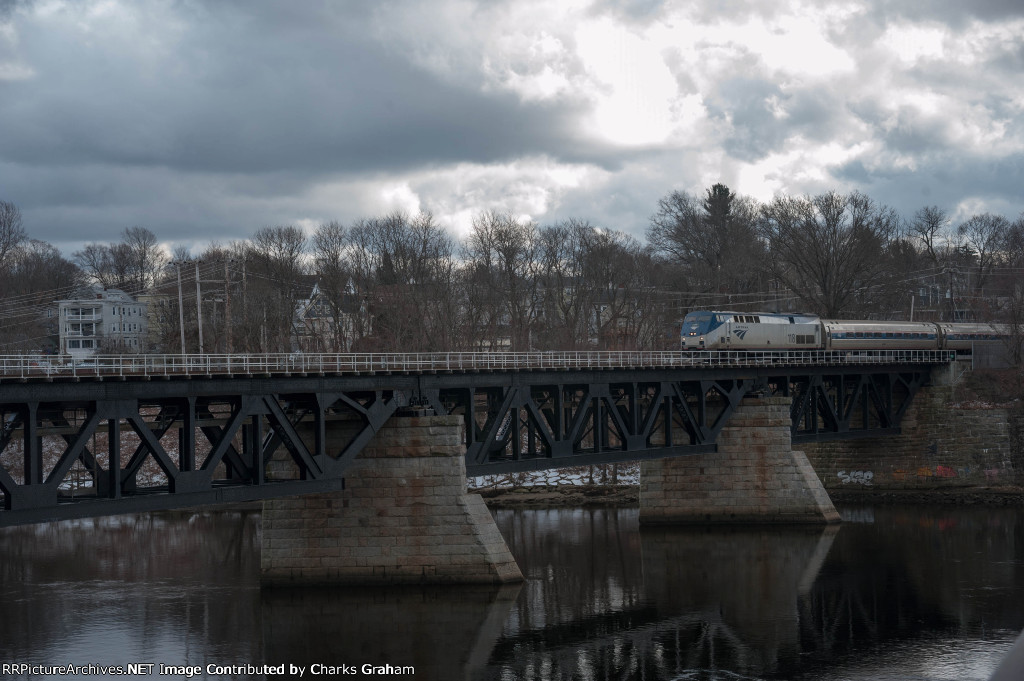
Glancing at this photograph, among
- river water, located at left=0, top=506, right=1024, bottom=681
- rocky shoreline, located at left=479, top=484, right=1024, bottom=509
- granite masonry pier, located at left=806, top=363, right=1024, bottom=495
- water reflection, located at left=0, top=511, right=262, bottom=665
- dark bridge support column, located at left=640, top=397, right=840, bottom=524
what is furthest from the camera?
granite masonry pier, located at left=806, top=363, right=1024, bottom=495

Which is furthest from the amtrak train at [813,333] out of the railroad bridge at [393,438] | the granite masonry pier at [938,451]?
the granite masonry pier at [938,451]

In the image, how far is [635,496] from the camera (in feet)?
226

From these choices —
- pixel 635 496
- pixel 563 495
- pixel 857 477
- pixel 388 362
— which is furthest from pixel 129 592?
pixel 857 477

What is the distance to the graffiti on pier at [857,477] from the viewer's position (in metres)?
70.2

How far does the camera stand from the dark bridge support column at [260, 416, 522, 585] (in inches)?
1639

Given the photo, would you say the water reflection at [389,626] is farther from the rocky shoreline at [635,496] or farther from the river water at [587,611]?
the rocky shoreline at [635,496]

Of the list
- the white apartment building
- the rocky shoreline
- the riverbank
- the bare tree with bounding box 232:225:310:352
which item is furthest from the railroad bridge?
the white apartment building

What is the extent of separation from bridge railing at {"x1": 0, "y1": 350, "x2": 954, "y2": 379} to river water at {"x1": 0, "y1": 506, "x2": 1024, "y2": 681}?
8.43 meters

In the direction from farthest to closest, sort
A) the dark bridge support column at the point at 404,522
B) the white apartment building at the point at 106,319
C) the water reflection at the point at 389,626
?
the white apartment building at the point at 106,319 < the dark bridge support column at the point at 404,522 < the water reflection at the point at 389,626

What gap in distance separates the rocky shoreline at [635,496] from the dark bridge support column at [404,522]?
23397 millimetres

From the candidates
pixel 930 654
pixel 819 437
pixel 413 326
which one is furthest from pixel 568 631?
pixel 413 326

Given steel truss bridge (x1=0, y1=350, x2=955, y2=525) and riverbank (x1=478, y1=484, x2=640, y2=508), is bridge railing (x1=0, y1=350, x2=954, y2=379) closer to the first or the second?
steel truss bridge (x1=0, y1=350, x2=955, y2=525)

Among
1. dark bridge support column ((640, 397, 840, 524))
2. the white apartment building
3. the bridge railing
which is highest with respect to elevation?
the white apartment building

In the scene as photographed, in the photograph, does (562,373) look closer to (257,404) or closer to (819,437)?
(257,404)
